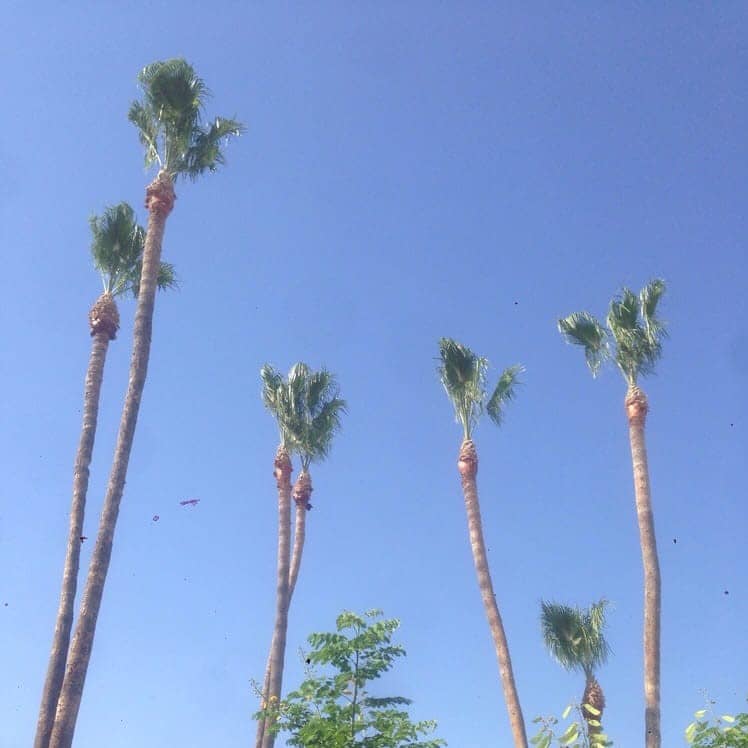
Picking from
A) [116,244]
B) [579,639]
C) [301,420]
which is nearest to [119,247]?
[116,244]

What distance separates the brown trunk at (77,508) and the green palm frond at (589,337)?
1203 centimetres

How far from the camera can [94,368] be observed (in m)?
21.7

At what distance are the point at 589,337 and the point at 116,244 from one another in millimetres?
12600

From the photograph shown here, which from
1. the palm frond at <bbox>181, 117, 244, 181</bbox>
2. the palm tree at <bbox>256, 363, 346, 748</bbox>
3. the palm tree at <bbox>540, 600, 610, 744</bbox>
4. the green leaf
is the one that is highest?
the palm frond at <bbox>181, 117, 244, 181</bbox>

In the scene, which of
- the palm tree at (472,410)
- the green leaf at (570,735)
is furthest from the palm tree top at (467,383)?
the green leaf at (570,735)

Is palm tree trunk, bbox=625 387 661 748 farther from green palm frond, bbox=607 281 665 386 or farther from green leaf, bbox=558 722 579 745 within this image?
green leaf, bbox=558 722 579 745

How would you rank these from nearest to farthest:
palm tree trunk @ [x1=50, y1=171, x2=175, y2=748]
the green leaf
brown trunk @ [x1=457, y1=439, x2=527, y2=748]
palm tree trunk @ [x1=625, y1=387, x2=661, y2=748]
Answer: the green leaf, palm tree trunk @ [x1=50, y1=171, x2=175, y2=748], palm tree trunk @ [x1=625, y1=387, x2=661, y2=748], brown trunk @ [x1=457, y1=439, x2=527, y2=748]

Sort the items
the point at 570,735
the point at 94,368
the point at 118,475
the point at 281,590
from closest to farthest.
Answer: the point at 570,735 < the point at 118,475 < the point at 94,368 < the point at 281,590

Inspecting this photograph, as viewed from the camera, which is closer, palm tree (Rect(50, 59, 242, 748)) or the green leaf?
the green leaf

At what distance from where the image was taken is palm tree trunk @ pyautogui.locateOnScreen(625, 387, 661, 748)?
2028cm

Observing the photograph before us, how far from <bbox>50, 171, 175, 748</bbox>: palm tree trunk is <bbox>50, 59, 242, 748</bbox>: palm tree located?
0.06 feet

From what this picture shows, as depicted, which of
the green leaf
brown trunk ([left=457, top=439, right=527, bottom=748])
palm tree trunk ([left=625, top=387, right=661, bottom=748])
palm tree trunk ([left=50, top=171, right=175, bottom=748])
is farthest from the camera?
brown trunk ([left=457, top=439, right=527, bottom=748])

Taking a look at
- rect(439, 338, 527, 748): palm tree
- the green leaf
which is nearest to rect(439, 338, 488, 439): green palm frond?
rect(439, 338, 527, 748): palm tree

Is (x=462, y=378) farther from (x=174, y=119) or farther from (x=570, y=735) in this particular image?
(x=570, y=735)
